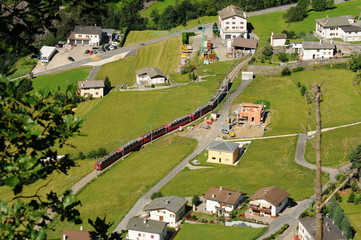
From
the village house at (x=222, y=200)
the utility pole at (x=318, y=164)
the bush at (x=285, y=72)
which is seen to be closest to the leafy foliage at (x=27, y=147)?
the utility pole at (x=318, y=164)

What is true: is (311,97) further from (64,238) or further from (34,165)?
(64,238)

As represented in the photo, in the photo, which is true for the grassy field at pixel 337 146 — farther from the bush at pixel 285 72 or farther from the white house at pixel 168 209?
the bush at pixel 285 72

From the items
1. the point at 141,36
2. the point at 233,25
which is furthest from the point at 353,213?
the point at 141,36

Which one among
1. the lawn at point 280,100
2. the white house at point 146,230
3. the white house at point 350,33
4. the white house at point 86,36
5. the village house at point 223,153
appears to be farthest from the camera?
the white house at point 86,36

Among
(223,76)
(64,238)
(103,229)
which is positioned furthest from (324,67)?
(103,229)

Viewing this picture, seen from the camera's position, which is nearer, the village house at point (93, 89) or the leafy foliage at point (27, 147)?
the leafy foliage at point (27, 147)

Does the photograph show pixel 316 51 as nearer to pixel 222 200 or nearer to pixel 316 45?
pixel 316 45

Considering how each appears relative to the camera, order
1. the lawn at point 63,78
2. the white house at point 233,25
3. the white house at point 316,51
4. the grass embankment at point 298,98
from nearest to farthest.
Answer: the grass embankment at point 298,98 < the white house at point 316,51 < the lawn at point 63,78 < the white house at point 233,25
